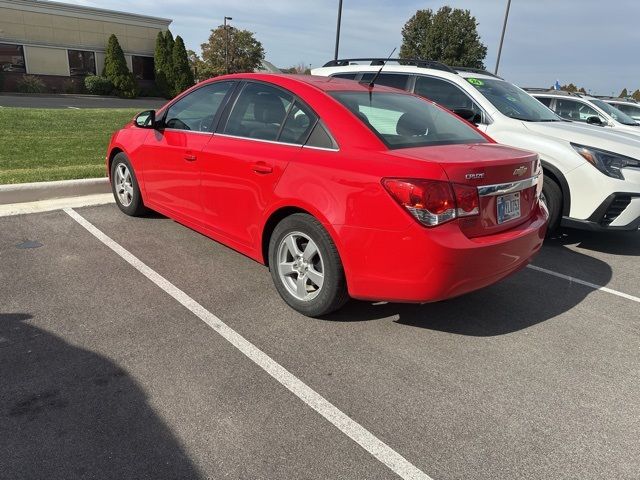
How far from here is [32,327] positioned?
3.22 metres

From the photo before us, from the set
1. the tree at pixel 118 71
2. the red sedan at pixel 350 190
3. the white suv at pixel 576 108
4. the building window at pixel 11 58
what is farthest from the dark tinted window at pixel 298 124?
the building window at pixel 11 58

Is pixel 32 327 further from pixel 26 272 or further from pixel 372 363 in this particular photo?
pixel 372 363

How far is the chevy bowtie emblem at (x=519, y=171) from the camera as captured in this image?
3.28 meters

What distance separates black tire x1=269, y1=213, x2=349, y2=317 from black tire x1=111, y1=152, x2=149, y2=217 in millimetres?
2355

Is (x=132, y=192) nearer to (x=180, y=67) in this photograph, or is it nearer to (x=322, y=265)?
(x=322, y=265)

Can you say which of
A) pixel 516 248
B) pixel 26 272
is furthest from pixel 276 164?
pixel 26 272

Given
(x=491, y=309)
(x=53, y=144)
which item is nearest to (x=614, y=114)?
(x=491, y=309)

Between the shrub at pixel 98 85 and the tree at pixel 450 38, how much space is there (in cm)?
2918

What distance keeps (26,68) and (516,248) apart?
34674 millimetres

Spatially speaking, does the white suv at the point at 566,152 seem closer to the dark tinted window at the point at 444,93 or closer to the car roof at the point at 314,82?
the dark tinted window at the point at 444,93

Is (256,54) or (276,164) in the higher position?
(256,54)

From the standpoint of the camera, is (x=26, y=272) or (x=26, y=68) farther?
(x=26, y=68)

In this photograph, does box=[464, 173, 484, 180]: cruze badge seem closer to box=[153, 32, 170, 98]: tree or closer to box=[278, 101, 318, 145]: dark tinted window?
box=[278, 101, 318, 145]: dark tinted window

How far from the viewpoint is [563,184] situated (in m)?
5.12
